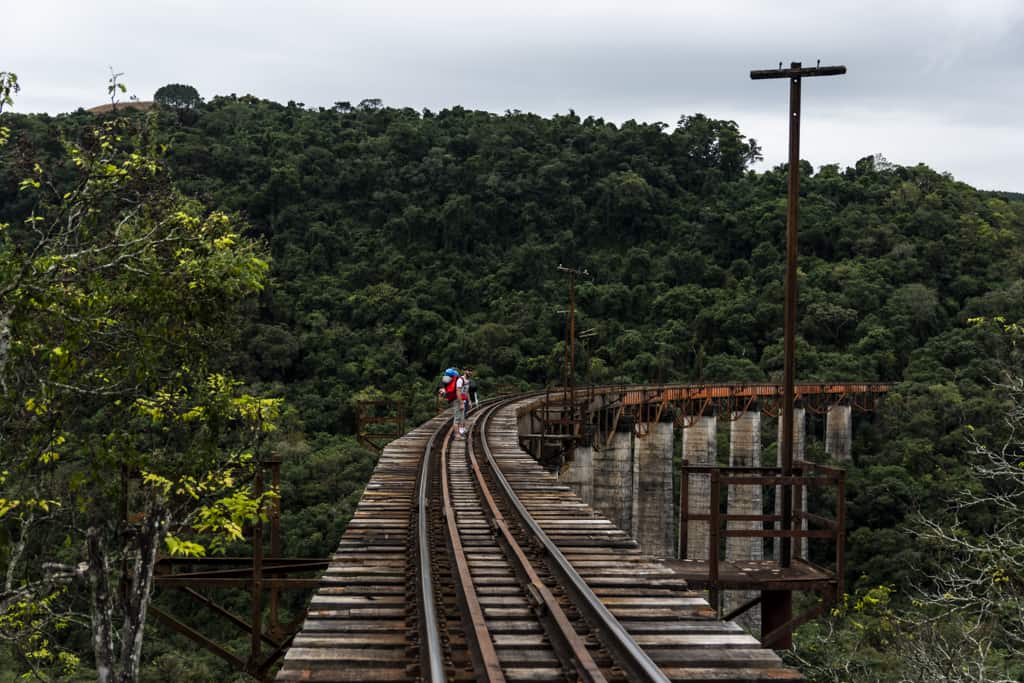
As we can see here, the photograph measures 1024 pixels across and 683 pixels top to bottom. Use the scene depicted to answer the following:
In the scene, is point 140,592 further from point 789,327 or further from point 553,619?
point 789,327

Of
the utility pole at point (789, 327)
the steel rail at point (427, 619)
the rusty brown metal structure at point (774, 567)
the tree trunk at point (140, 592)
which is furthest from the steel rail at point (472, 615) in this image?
the utility pole at point (789, 327)

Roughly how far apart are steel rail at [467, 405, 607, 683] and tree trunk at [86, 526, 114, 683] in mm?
3653

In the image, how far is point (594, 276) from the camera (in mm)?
75312

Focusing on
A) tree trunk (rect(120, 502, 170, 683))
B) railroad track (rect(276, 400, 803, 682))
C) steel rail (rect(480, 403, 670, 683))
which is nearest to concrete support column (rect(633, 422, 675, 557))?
railroad track (rect(276, 400, 803, 682))

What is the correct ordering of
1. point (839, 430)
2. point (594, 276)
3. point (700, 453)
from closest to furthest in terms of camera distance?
point (700, 453) → point (839, 430) → point (594, 276)

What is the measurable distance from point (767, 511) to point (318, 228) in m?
42.5

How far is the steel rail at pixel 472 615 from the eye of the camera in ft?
18.3

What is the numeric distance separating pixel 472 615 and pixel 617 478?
102ft

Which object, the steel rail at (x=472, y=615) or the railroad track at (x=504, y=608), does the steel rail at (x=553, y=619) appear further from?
the steel rail at (x=472, y=615)

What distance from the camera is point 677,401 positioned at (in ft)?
139

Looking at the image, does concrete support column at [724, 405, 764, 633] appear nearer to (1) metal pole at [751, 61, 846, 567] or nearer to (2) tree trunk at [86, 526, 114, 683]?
(1) metal pole at [751, 61, 846, 567]

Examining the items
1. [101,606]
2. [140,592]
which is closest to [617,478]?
[140,592]

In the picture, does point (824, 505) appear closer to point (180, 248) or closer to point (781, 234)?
point (781, 234)

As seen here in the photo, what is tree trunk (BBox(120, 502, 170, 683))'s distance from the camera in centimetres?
730
